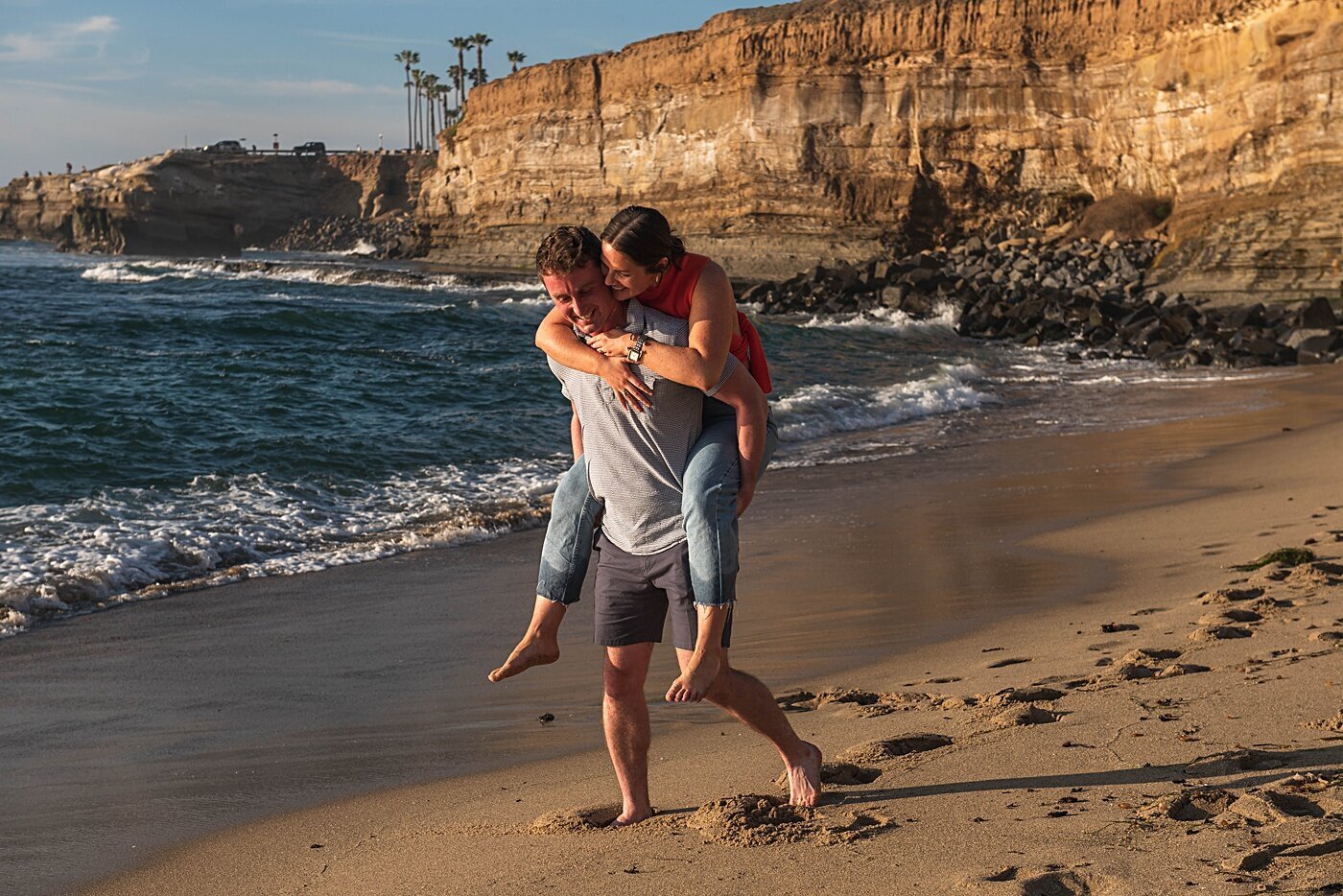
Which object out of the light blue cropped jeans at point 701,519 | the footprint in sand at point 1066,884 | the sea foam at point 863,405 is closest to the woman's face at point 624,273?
the light blue cropped jeans at point 701,519

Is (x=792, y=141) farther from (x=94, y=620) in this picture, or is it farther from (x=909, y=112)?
(x=94, y=620)

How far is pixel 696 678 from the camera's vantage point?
329 centimetres

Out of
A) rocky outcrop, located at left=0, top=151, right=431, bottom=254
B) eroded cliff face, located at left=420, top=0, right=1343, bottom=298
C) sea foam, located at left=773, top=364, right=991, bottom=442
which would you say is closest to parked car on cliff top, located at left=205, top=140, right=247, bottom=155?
rocky outcrop, located at left=0, top=151, right=431, bottom=254

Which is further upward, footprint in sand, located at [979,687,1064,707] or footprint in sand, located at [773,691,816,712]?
footprint in sand, located at [979,687,1064,707]

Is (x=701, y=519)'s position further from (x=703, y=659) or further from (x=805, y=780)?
(x=805, y=780)

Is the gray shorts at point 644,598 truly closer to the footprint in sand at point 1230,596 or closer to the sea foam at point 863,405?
the footprint in sand at point 1230,596

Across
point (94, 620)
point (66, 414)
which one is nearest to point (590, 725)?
point (94, 620)

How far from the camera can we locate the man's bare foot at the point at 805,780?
353 centimetres

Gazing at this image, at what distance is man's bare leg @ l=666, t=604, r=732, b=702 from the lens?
3268 mm

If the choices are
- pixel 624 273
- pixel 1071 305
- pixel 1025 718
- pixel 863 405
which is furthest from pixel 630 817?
pixel 1071 305

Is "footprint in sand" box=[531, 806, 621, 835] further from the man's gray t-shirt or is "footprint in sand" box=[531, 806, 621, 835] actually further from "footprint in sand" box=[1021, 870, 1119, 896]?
"footprint in sand" box=[1021, 870, 1119, 896]

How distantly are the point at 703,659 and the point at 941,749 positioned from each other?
3.32 feet

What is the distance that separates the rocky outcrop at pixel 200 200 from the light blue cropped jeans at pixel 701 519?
82796 millimetres

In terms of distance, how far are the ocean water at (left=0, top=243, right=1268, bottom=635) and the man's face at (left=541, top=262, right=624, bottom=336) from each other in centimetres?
437
